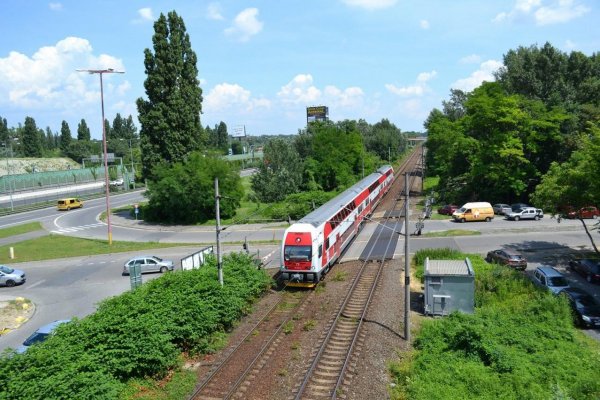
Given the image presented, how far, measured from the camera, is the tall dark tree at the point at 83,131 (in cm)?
15300

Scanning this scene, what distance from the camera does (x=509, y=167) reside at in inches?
2048

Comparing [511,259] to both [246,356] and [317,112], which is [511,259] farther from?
[317,112]

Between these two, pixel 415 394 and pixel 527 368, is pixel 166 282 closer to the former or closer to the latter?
pixel 415 394

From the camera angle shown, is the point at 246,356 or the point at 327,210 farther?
the point at 327,210

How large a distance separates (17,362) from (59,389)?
1.59m

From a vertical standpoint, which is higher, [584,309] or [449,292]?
[449,292]

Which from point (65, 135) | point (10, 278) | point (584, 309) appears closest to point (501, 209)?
point (584, 309)

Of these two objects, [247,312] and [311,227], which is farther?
[311,227]

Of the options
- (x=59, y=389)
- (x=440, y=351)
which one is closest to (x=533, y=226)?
(x=440, y=351)

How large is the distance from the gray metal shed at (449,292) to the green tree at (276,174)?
39.9 m

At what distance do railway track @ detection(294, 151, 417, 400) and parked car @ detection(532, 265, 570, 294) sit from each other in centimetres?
895

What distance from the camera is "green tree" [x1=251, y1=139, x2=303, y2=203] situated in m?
61.8

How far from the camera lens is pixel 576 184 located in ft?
95.2

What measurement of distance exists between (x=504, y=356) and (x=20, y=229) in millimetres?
56583
